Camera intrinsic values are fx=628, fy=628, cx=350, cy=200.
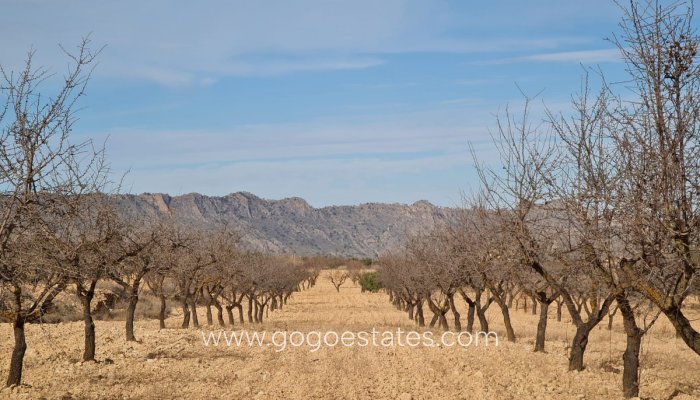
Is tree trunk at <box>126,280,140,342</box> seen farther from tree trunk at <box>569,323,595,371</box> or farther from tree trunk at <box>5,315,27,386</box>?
tree trunk at <box>569,323,595,371</box>

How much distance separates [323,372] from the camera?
15539 millimetres

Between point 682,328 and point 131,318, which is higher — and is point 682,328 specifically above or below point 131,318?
above

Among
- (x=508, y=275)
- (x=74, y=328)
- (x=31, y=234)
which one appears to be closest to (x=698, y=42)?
(x=31, y=234)

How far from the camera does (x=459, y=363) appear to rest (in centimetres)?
1648

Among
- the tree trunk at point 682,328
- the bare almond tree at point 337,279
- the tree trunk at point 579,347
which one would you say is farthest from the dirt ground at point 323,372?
the bare almond tree at point 337,279

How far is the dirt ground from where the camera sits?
12867 mm

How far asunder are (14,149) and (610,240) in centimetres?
861

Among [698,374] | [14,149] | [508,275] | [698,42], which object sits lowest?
[698,374]

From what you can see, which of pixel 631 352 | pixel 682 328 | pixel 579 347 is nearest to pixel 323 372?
pixel 579 347

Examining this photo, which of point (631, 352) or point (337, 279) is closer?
point (631, 352)

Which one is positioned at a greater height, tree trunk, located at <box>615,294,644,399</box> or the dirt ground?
tree trunk, located at <box>615,294,644,399</box>

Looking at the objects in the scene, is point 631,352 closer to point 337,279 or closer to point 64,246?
point 64,246

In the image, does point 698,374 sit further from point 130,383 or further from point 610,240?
point 130,383

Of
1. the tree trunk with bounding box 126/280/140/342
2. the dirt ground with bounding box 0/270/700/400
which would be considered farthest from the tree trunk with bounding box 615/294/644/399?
the tree trunk with bounding box 126/280/140/342
